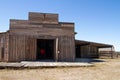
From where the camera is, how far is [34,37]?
1919cm

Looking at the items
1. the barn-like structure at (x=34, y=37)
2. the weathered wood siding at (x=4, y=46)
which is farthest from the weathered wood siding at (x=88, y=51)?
the weathered wood siding at (x=4, y=46)

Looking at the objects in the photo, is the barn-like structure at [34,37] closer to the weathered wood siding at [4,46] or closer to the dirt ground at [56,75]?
the weathered wood siding at [4,46]

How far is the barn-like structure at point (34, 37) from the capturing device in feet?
61.6

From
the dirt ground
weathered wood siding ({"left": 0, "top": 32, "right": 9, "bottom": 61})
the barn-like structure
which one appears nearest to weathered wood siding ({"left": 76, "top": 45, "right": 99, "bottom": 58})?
the barn-like structure

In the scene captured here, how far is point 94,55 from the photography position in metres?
31.9

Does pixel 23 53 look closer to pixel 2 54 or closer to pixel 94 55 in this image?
pixel 2 54

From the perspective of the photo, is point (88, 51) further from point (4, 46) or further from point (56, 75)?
point (56, 75)

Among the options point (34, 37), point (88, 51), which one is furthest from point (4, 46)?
point (88, 51)

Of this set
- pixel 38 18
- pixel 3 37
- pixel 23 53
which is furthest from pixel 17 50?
pixel 38 18

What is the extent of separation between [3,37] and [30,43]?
9.60ft

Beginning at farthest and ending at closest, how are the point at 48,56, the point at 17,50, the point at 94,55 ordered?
1. the point at 94,55
2. the point at 48,56
3. the point at 17,50

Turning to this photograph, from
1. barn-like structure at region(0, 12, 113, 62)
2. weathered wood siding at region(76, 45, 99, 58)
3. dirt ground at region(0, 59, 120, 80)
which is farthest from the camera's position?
weathered wood siding at region(76, 45, 99, 58)

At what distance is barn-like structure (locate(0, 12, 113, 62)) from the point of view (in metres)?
18.8

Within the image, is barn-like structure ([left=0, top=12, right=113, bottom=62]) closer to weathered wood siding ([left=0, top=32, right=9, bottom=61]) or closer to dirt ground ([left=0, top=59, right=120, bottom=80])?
weathered wood siding ([left=0, top=32, right=9, bottom=61])
